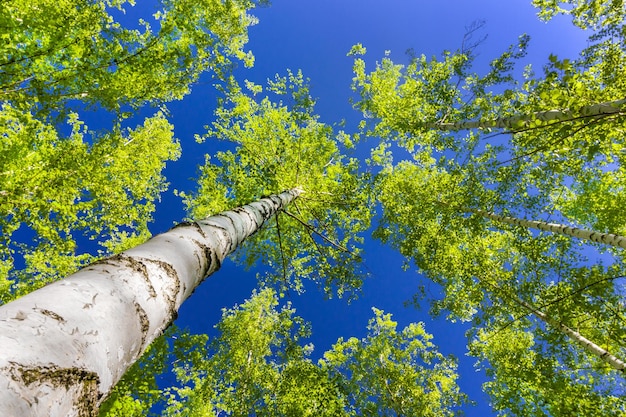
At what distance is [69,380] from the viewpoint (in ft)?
2.68

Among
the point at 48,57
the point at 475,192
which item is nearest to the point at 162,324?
the point at 48,57

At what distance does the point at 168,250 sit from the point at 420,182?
10.8 metres

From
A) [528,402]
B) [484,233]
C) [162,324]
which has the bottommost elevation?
[162,324]

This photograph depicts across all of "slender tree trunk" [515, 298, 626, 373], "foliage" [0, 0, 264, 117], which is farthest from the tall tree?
"slender tree trunk" [515, 298, 626, 373]

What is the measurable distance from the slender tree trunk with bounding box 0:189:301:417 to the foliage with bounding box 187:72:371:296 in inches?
267

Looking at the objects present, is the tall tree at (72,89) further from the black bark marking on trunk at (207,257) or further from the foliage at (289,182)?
the black bark marking on trunk at (207,257)

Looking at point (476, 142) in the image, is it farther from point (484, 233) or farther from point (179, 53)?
point (179, 53)

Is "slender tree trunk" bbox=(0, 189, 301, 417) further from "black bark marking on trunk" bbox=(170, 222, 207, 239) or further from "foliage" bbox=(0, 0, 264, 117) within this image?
"foliage" bbox=(0, 0, 264, 117)

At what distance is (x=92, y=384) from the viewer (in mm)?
913

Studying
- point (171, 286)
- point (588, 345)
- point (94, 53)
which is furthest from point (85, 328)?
point (588, 345)

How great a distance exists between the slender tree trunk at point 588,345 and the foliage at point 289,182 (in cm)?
526

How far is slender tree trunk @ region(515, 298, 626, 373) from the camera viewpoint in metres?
6.03

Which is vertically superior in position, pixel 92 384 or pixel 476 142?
pixel 476 142

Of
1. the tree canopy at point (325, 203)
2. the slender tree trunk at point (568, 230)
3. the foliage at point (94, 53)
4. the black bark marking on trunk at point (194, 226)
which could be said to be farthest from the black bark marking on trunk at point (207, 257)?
the slender tree trunk at point (568, 230)
